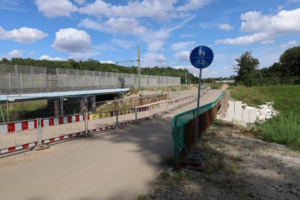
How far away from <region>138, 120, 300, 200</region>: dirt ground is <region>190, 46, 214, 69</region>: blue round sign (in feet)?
8.69

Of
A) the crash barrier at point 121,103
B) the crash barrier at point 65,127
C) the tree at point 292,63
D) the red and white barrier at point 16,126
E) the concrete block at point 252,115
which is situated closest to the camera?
the red and white barrier at point 16,126

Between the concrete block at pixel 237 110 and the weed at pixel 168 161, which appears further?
the concrete block at pixel 237 110

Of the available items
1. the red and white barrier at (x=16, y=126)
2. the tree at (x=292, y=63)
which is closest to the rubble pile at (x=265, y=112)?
the red and white barrier at (x=16, y=126)

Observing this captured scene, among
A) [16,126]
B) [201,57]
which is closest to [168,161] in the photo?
[201,57]

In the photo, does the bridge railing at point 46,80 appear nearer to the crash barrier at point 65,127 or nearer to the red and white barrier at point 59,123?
the crash barrier at point 65,127

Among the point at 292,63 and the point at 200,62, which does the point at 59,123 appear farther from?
the point at 292,63

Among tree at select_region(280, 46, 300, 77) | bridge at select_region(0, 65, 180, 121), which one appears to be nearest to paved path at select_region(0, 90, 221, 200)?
bridge at select_region(0, 65, 180, 121)

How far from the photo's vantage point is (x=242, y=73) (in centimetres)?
5462

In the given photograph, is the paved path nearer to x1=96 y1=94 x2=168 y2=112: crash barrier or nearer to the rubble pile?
x1=96 y1=94 x2=168 y2=112: crash barrier

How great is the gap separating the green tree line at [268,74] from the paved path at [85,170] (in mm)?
47753

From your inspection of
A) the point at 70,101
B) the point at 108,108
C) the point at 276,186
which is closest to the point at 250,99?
the point at 108,108

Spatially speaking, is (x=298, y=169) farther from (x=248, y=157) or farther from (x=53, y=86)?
(x=53, y=86)

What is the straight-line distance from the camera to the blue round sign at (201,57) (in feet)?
19.0

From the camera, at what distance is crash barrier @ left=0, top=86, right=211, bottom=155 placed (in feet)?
25.2
